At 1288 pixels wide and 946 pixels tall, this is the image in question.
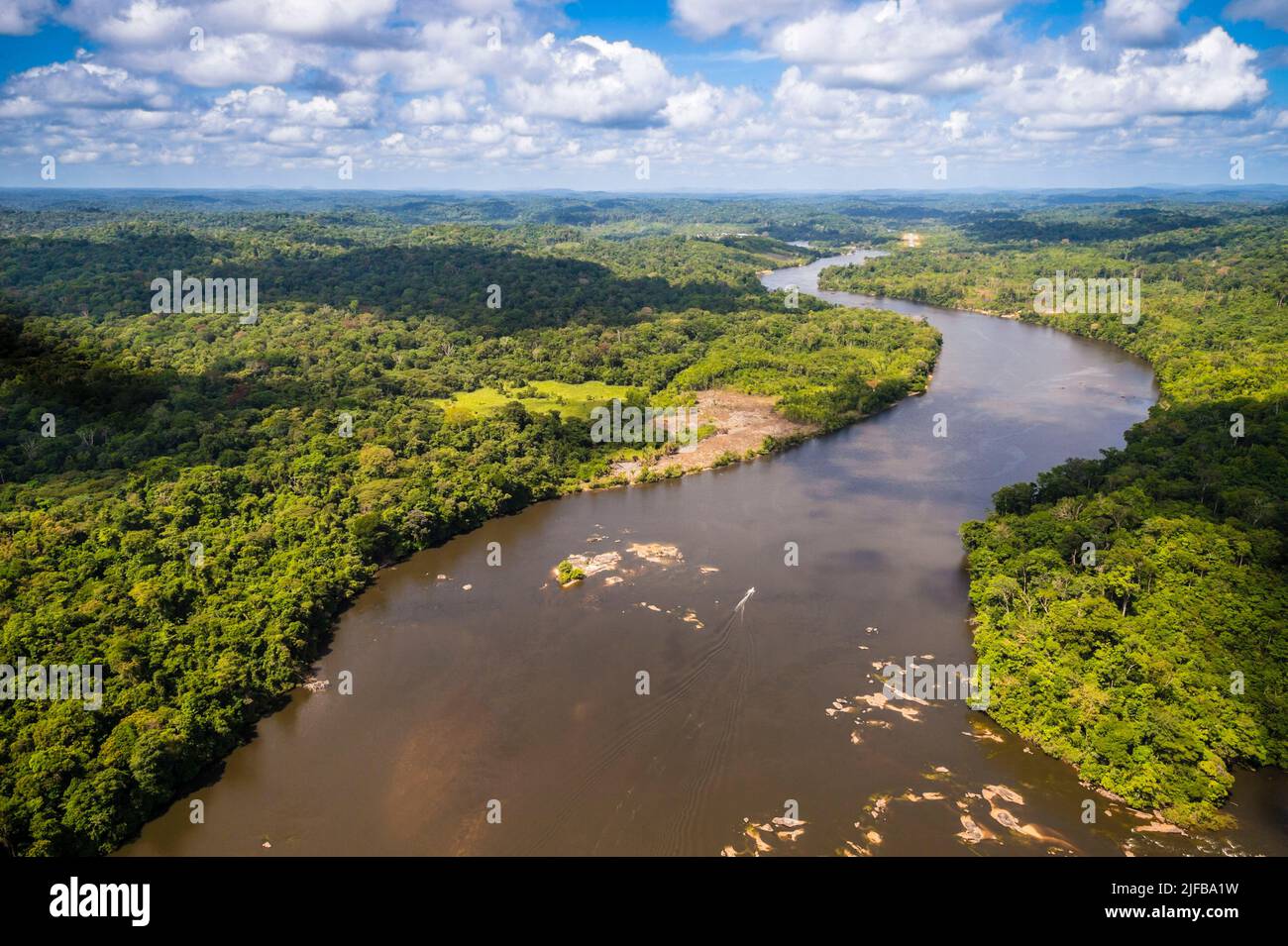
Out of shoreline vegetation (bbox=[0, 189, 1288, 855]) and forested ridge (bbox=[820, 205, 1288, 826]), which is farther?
shoreline vegetation (bbox=[0, 189, 1288, 855])

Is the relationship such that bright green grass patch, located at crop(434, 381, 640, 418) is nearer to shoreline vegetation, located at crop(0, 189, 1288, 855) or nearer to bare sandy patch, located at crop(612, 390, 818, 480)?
shoreline vegetation, located at crop(0, 189, 1288, 855)

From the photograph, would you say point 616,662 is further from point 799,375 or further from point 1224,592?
point 799,375

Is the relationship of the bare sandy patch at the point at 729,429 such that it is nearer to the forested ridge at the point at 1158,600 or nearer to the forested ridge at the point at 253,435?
the forested ridge at the point at 253,435

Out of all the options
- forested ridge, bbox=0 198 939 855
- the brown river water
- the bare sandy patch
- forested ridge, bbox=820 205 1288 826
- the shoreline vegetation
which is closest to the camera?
the brown river water

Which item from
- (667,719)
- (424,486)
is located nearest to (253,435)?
(424,486)

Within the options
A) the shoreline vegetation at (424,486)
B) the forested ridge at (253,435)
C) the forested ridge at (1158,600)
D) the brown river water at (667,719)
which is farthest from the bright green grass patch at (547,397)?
the forested ridge at (1158,600)

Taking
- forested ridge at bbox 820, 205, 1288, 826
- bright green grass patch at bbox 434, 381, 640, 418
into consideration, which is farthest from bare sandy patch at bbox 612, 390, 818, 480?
forested ridge at bbox 820, 205, 1288, 826
